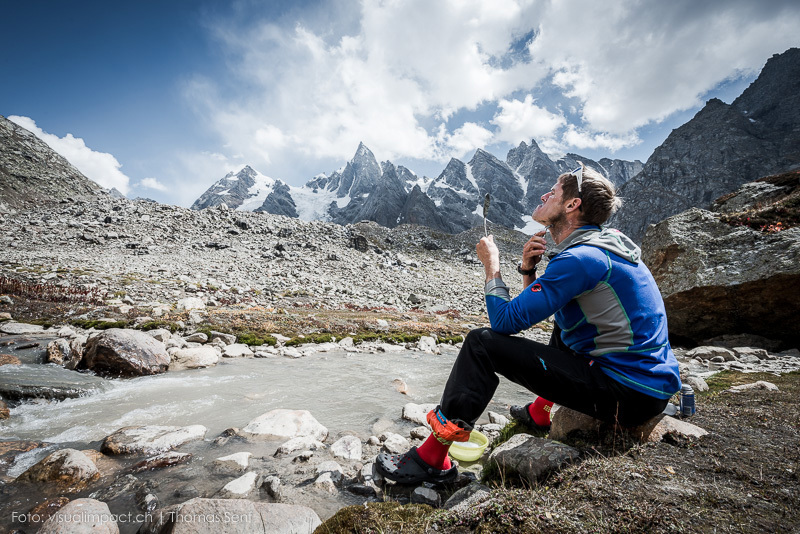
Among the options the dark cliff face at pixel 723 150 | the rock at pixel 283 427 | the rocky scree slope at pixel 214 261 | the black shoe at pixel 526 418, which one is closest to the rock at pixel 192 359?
the rock at pixel 283 427

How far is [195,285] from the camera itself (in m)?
23.4

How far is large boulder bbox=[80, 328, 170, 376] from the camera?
7.84 meters

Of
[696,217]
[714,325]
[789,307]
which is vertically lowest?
[714,325]

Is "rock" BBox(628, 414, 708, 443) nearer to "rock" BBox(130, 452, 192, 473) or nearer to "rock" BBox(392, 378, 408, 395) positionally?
"rock" BBox(130, 452, 192, 473)

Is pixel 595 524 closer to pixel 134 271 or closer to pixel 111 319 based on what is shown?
pixel 111 319

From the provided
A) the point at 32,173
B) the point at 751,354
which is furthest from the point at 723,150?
the point at 32,173

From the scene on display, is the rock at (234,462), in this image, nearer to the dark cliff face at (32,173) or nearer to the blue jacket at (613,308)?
the blue jacket at (613,308)

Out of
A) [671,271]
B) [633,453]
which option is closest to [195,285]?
[633,453]

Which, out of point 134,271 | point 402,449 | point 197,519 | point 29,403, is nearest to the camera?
point 197,519

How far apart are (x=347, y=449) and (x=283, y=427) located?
1.31m

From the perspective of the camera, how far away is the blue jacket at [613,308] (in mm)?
2529

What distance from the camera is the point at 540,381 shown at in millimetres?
2689

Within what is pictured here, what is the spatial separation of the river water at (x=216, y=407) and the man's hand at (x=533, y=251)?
3059 mm

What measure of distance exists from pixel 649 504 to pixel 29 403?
961 centimetres
